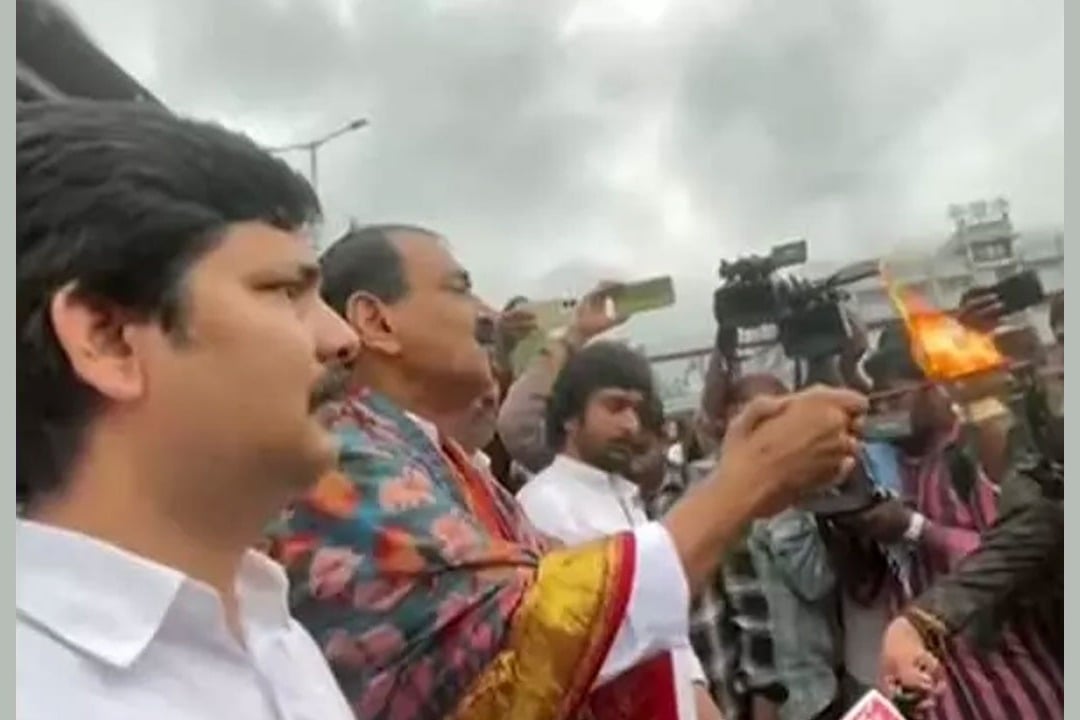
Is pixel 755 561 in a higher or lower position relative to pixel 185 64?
lower

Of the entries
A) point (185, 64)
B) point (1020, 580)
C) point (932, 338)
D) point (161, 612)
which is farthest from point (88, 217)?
point (1020, 580)

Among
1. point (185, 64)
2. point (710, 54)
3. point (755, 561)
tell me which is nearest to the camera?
point (185, 64)

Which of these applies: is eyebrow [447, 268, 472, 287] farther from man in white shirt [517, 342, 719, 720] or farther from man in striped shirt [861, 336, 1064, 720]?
man in striped shirt [861, 336, 1064, 720]

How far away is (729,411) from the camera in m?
0.94

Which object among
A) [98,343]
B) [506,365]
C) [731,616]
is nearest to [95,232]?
[98,343]

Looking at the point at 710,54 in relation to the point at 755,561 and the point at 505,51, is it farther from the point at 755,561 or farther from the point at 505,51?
the point at 755,561

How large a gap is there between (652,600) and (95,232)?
0.28 meters

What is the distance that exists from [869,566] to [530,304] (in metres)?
0.25

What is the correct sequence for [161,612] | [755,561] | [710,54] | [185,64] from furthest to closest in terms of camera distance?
[755,561], [710,54], [185,64], [161,612]

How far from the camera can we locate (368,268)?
3.05 ft

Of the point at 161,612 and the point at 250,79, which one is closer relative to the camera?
the point at 161,612

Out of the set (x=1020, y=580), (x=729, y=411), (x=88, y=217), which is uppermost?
(x=88, y=217)

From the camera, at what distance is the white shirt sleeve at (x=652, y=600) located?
2.58 ft

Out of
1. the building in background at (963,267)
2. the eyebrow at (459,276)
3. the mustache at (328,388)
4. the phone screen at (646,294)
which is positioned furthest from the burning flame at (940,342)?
the mustache at (328,388)
